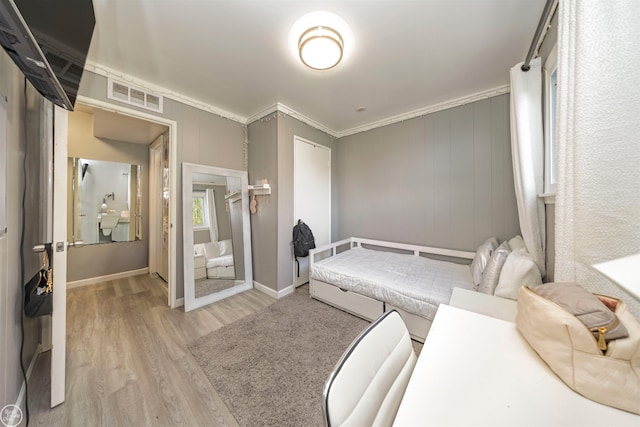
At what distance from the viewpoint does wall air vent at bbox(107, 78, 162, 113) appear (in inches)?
79.2

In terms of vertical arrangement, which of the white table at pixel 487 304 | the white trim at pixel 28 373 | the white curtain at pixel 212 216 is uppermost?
the white curtain at pixel 212 216

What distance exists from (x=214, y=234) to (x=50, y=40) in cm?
210

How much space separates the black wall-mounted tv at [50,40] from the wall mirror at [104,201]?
2.54m

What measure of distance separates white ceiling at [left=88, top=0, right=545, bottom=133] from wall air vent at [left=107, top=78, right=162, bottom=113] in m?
0.13

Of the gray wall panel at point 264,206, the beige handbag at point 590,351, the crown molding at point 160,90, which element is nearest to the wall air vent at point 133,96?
the crown molding at point 160,90

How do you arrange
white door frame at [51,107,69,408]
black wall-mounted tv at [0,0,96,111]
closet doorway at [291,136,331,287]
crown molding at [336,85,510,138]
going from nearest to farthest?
black wall-mounted tv at [0,0,96,111]
white door frame at [51,107,69,408]
crown molding at [336,85,510,138]
closet doorway at [291,136,331,287]

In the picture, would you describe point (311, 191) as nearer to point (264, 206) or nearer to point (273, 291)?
point (264, 206)

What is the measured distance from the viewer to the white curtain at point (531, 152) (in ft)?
4.79

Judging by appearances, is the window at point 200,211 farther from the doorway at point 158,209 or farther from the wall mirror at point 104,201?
the wall mirror at point 104,201

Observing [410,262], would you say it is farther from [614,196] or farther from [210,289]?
[210,289]

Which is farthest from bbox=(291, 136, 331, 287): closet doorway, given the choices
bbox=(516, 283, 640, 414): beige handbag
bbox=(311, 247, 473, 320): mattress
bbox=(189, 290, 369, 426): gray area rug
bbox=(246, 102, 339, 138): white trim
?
bbox=(516, 283, 640, 414): beige handbag

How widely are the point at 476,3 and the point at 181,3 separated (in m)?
1.92

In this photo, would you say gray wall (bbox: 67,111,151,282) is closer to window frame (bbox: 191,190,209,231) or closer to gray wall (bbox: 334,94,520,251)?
window frame (bbox: 191,190,209,231)

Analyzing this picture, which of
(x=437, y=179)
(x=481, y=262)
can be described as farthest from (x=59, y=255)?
(x=437, y=179)
